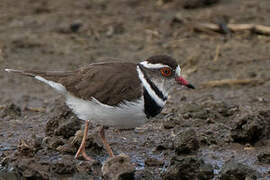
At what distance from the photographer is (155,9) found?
12.0 meters

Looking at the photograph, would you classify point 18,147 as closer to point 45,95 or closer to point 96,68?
point 96,68

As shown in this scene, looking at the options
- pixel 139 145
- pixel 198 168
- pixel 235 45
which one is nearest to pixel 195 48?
pixel 235 45

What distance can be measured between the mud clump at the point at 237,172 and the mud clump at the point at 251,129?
3.15ft

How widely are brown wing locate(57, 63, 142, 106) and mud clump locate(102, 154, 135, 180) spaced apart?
0.61 metres

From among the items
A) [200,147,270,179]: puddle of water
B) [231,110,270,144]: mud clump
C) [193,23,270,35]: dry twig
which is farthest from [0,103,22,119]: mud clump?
[193,23,270,35]: dry twig

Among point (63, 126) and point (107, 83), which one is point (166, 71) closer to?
point (107, 83)

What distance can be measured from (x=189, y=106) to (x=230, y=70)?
2172mm

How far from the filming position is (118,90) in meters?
6.11

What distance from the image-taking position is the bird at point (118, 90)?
19.8 ft

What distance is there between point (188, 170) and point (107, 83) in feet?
4.20

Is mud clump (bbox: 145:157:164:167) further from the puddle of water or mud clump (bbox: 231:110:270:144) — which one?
mud clump (bbox: 231:110:270:144)

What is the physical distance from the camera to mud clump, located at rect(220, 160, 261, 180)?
19.0 ft

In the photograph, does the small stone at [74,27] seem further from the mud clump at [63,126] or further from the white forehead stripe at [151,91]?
the white forehead stripe at [151,91]

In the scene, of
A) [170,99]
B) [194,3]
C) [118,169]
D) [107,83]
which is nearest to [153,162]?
[118,169]
